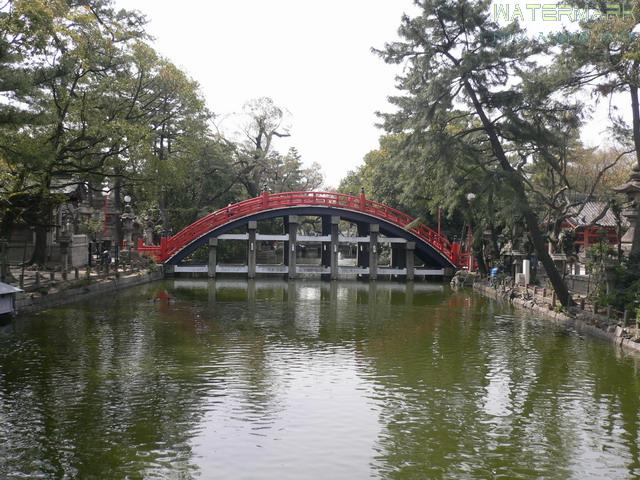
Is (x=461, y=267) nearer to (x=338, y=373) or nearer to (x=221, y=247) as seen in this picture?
(x=221, y=247)

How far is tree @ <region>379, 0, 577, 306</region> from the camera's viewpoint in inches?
853

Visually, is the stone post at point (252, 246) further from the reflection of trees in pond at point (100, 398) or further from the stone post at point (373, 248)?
the reflection of trees in pond at point (100, 398)

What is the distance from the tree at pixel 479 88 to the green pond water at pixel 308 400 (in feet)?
20.1

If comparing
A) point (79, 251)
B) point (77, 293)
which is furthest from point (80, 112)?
point (79, 251)

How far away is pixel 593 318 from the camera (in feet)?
64.0

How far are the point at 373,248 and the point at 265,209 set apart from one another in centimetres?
731

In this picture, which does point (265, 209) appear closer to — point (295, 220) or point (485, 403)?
point (295, 220)

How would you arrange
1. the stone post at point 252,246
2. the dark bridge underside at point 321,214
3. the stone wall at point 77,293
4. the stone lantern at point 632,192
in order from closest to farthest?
the stone wall at point 77,293 → the stone lantern at point 632,192 → the dark bridge underside at point 321,214 → the stone post at point 252,246

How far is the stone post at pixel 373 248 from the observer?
130ft

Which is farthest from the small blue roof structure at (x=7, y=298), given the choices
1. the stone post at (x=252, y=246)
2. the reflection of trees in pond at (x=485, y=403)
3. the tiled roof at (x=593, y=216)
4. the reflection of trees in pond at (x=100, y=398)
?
the tiled roof at (x=593, y=216)

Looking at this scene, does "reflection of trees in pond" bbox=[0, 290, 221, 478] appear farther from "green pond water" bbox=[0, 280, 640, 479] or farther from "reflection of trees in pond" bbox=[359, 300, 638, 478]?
"reflection of trees in pond" bbox=[359, 300, 638, 478]

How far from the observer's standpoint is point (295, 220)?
3966 cm

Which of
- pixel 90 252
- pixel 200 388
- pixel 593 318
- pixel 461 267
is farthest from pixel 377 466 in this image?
pixel 461 267

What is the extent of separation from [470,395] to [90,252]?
27.6m
